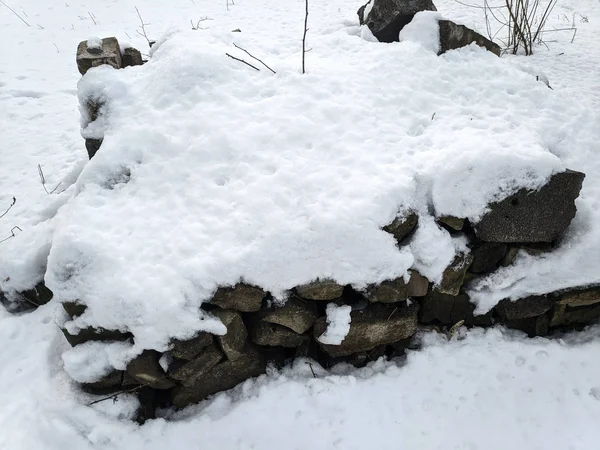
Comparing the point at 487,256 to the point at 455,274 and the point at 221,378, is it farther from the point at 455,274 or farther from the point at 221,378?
the point at 221,378

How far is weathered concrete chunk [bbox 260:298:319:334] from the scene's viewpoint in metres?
2.74

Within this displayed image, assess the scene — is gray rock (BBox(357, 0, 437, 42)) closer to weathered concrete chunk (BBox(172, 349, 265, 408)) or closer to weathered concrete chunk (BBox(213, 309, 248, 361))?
weathered concrete chunk (BBox(213, 309, 248, 361))

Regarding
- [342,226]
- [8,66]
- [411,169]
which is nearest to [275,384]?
[342,226]

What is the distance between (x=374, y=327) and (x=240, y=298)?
893 millimetres

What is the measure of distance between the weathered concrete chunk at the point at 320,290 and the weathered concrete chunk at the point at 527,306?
1232 millimetres

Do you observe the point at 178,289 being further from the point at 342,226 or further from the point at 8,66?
the point at 8,66

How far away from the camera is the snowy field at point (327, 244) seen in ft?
8.70

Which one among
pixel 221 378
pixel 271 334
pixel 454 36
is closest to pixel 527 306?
pixel 271 334

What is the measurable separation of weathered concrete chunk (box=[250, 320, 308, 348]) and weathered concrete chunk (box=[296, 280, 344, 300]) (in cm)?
29

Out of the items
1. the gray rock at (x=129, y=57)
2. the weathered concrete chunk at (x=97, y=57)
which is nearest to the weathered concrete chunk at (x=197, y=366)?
the weathered concrete chunk at (x=97, y=57)

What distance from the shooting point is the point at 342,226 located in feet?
8.75

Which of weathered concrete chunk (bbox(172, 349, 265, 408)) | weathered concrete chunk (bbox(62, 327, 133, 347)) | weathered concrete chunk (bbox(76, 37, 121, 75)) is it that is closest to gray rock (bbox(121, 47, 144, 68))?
weathered concrete chunk (bbox(76, 37, 121, 75))

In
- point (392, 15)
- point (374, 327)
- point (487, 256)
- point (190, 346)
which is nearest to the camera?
point (190, 346)

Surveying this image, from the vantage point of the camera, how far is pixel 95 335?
107 inches
